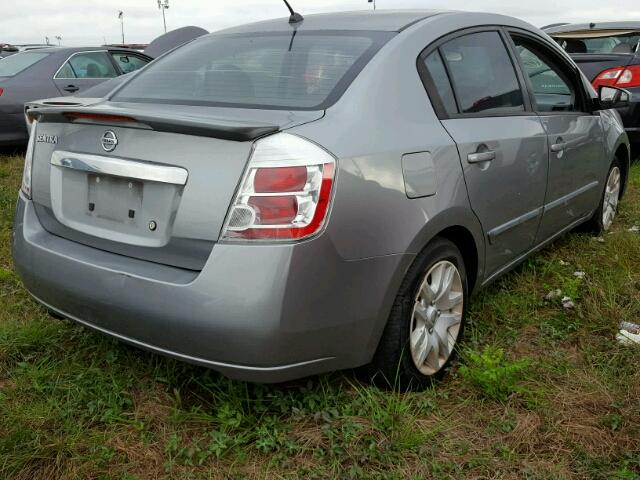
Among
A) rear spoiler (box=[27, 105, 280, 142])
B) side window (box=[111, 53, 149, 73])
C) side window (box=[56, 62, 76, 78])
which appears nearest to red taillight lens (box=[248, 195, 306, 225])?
rear spoiler (box=[27, 105, 280, 142])

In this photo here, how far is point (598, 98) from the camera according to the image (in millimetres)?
4062

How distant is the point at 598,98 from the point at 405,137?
7.67ft

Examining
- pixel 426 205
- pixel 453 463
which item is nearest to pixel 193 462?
pixel 453 463

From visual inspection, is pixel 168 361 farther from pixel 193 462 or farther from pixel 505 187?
pixel 505 187

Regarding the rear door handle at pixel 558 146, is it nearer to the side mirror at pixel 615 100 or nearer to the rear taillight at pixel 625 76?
the side mirror at pixel 615 100

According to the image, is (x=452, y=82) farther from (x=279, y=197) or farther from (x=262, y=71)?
(x=279, y=197)

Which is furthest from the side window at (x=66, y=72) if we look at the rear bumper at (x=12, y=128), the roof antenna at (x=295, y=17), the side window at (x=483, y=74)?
the side window at (x=483, y=74)

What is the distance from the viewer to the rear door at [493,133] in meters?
2.61

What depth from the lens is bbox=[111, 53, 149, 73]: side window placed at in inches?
333

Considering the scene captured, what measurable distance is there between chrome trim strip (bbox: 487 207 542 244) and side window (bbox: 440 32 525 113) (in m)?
0.50

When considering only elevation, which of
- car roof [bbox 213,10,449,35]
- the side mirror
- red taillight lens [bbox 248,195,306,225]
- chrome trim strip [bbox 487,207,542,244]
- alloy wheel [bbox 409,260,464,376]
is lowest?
alloy wheel [bbox 409,260,464,376]

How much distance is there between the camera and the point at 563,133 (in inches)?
137

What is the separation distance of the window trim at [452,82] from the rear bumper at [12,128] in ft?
18.2

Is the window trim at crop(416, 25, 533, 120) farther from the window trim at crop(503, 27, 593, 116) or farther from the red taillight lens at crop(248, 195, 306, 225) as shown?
the red taillight lens at crop(248, 195, 306, 225)
